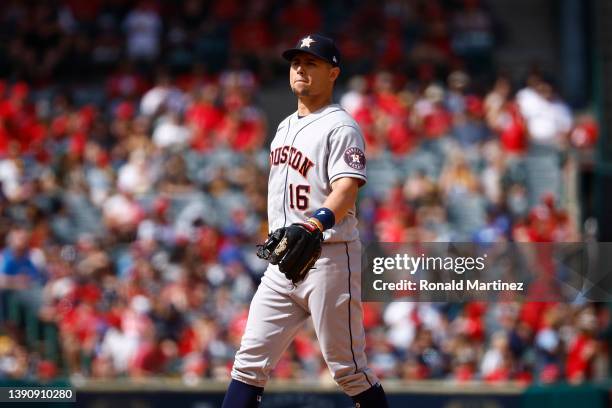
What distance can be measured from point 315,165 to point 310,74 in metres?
0.40

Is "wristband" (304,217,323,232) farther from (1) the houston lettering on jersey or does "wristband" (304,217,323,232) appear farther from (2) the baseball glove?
(1) the houston lettering on jersey

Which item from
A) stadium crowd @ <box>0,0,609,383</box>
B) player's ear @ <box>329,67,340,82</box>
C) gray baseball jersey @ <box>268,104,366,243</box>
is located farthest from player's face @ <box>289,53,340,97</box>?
stadium crowd @ <box>0,0,609,383</box>

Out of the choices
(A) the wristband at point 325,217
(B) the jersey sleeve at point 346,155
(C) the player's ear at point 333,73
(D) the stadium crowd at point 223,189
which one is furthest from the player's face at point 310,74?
(D) the stadium crowd at point 223,189

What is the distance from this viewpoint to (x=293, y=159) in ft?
17.5

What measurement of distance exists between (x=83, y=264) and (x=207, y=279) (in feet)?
4.10

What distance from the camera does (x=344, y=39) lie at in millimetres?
16203

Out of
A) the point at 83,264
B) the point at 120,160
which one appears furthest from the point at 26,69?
the point at 83,264

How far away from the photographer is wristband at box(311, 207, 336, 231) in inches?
→ 199

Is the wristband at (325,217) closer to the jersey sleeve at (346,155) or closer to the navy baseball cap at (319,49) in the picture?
the jersey sleeve at (346,155)

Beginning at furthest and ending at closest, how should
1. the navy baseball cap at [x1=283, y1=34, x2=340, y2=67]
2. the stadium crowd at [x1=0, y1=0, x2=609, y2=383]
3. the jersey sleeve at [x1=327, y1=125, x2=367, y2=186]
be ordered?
the stadium crowd at [x1=0, y1=0, x2=609, y2=383]
the navy baseball cap at [x1=283, y1=34, x2=340, y2=67]
the jersey sleeve at [x1=327, y1=125, x2=367, y2=186]

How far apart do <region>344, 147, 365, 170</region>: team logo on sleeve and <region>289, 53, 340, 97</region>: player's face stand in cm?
34

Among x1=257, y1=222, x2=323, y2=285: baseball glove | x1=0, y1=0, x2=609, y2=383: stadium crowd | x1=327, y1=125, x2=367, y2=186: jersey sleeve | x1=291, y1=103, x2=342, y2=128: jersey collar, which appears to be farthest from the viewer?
x1=0, y1=0, x2=609, y2=383: stadium crowd

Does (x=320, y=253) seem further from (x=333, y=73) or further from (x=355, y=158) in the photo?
(x=333, y=73)

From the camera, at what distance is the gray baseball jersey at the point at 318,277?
5266 mm
